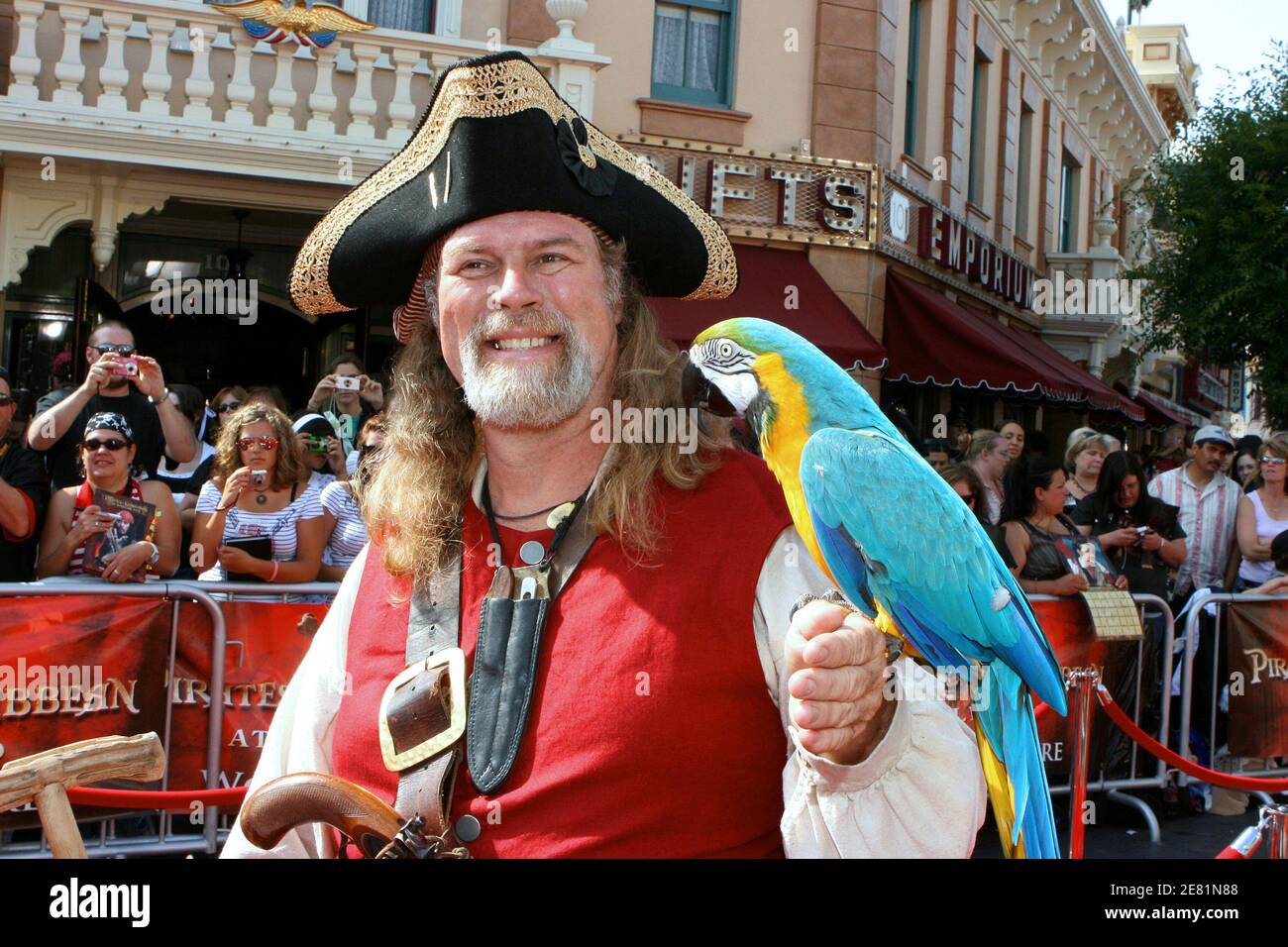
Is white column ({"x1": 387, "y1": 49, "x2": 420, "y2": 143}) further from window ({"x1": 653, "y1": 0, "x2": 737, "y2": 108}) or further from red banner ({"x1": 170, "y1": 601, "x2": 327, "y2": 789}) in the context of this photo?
red banner ({"x1": 170, "y1": 601, "x2": 327, "y2": 789})

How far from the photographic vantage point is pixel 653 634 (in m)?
1.70

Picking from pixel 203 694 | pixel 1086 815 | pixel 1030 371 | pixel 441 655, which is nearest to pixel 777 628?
pixel 441 655

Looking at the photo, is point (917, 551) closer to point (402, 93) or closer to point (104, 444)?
point (104, 444)

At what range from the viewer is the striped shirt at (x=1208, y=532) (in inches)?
263

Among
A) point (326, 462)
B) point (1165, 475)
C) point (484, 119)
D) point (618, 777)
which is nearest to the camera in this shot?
point (618, 777)

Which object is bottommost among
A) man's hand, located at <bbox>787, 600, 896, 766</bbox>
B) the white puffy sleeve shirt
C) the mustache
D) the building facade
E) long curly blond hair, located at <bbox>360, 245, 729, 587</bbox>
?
the white puffy sleeve shirt

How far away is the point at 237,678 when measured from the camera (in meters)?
4.22

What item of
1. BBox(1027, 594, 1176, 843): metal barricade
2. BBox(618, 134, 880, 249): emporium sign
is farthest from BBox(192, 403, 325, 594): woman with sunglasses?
BBox(618, 134, 880, 249): emporium sign

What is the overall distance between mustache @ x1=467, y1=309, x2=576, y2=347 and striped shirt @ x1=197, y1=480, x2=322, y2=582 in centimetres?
293

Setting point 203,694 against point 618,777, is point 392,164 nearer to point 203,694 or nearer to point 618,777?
point 618,777

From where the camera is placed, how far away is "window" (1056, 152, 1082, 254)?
17.7m

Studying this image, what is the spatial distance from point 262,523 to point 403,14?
5.82m

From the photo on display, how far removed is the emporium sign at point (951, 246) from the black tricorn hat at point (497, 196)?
901 cm
